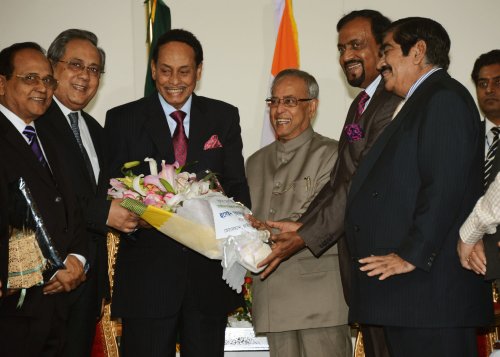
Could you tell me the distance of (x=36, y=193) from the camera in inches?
124

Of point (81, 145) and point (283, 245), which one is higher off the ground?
point (81, 145)

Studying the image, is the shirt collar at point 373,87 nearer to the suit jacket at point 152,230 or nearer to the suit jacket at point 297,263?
the suit jacket at point 297,263

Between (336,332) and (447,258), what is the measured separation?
0.96 metres

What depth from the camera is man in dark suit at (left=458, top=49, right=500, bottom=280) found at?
2770mm

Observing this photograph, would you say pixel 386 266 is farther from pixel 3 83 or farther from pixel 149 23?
pixel 149 23

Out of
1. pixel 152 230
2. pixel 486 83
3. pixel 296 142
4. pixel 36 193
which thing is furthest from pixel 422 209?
pixel 486 83


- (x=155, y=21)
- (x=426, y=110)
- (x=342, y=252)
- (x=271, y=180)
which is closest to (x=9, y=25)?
(x=155, y=21)

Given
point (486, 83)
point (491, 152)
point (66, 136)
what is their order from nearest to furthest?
point (66, 136) < point (491, 152) < point (486, 83)

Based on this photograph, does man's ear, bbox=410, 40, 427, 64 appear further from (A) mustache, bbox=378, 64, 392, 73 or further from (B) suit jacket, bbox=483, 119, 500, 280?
(B) suit jacket, bbox=483, 119, 500, 280

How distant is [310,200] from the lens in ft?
12.1

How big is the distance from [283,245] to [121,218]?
31.6 inches

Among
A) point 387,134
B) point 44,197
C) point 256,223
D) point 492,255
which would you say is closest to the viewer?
point 492,255

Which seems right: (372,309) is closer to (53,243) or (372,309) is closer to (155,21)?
(53,243)

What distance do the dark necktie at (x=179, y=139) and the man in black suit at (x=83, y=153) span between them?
402 millimetres
